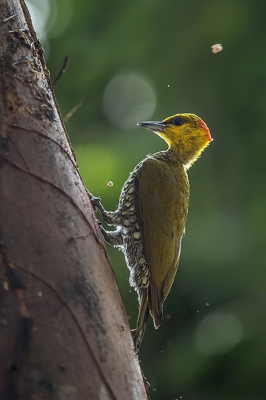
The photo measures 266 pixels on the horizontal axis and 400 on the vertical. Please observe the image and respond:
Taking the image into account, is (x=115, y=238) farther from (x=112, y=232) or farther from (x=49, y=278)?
(x=49, y=278)

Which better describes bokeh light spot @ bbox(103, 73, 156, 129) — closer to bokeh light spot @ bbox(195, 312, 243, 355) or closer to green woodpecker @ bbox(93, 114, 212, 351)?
bokeh light spot @ bbox(195, 312, 243, 355)

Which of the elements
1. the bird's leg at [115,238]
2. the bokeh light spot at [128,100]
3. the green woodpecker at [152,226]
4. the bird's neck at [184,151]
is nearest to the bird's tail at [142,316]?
the green woodpecker at [152,226]

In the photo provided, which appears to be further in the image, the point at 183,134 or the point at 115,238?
the point at 183,134

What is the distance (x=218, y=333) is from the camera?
605 centimetres

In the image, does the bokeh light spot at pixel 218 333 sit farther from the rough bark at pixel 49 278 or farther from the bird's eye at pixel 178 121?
the rough bark at pixel 49 278

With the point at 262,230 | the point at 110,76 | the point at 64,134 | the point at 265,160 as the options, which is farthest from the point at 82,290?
the point at 110,76

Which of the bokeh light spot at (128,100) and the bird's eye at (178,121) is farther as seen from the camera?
the bokeh light spot at (128,100)

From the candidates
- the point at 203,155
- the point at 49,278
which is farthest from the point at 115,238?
the point at 203,155

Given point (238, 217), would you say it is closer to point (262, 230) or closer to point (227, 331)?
point (262, 230)

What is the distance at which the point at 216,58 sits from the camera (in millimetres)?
8375

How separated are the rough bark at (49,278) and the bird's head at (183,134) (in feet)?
9.27

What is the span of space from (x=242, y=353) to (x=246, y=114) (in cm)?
333

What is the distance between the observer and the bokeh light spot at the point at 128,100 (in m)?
7.89

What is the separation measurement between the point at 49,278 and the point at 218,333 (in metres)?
4.44
